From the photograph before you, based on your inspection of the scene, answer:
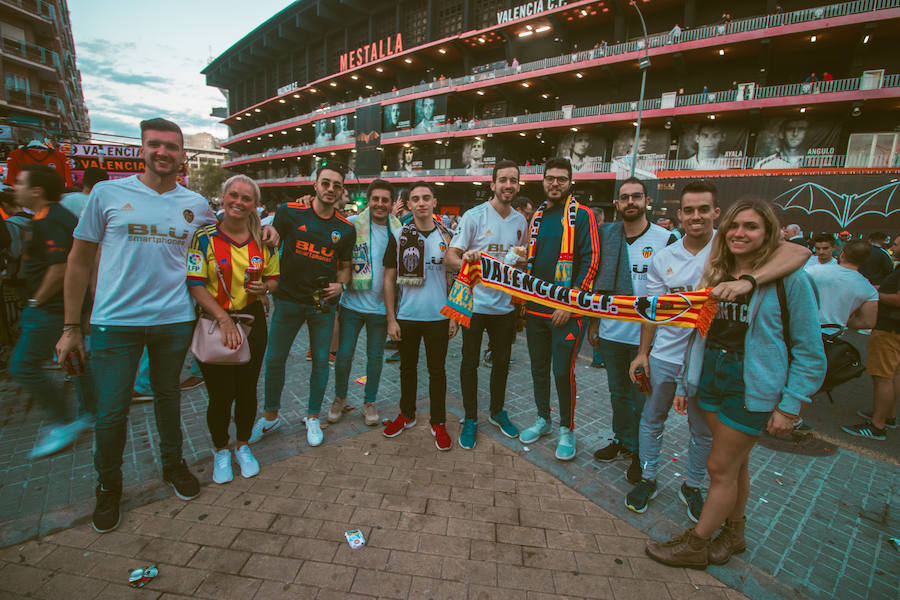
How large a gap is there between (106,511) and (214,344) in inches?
49.7

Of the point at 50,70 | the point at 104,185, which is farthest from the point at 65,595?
the point at 50,70

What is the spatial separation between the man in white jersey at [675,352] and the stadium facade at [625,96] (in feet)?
28.3

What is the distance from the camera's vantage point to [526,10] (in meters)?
28.3

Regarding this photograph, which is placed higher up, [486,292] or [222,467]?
[486,292]

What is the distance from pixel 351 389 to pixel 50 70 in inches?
1703

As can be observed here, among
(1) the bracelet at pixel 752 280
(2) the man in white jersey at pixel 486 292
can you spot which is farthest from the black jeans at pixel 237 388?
(1) the bracelet at pixel 752 280

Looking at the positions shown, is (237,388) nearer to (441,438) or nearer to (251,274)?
(251,274)

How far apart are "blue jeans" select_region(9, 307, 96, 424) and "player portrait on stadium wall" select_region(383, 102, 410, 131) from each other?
35276 mm

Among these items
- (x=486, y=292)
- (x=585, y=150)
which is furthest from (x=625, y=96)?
(x=486, y=292)

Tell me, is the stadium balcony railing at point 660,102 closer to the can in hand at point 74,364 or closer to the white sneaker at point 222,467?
the white sneaker at point 222,467

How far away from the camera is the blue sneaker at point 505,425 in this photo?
3.98 meters

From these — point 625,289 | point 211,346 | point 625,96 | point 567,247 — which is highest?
point 625,96

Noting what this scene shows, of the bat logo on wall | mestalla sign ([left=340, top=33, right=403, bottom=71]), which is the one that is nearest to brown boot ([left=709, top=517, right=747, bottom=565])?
the bat logo on wall

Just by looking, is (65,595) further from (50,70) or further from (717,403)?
(50,70)
